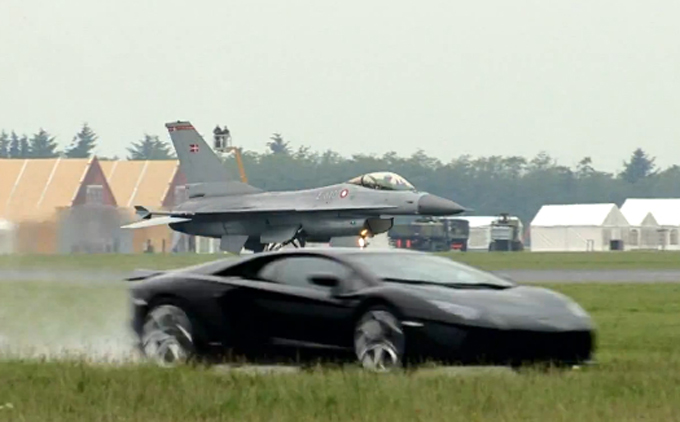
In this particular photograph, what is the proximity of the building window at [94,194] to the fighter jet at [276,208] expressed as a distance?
1.27 meters

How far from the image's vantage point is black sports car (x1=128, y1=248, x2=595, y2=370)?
39.3ft

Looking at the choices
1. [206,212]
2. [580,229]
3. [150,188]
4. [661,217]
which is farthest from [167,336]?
[661,217]

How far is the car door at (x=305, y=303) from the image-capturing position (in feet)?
40.8

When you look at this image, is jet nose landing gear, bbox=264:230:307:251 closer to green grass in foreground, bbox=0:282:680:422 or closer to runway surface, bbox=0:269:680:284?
runway surface, bbox=0:269:680:284

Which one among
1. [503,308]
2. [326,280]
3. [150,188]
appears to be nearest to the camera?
[503,308]

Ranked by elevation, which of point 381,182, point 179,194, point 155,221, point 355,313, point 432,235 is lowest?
point 355,313

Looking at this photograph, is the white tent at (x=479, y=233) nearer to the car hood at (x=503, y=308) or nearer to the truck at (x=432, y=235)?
the truck at (x=432, y=235)

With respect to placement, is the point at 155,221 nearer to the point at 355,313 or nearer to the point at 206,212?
the point at 206,212

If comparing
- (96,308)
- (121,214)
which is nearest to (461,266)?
(96,308)

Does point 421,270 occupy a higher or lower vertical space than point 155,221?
lower

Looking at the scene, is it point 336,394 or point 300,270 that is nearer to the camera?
point 336,394

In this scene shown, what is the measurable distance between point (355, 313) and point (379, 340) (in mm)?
A: 337

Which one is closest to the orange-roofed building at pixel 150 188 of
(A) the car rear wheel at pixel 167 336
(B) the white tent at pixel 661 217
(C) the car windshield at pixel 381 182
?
(C) the car windshield at pixel 381 182

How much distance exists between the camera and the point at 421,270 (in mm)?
13203
